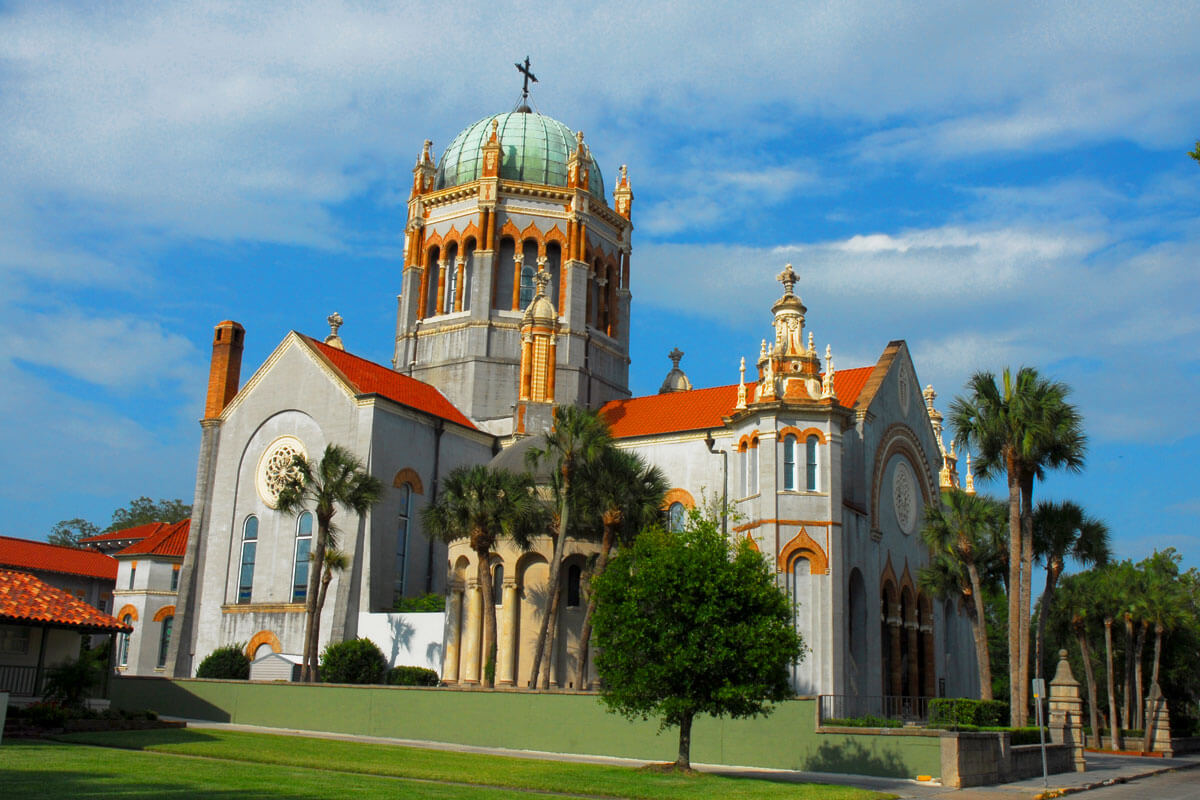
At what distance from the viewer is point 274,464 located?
47.7m

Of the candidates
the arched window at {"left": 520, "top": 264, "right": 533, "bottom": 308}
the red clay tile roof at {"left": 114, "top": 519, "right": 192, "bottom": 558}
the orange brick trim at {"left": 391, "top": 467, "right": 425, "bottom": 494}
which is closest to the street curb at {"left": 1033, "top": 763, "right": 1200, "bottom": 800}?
the orange brick trim at {"left": 391, "top": 467, "right": 425, "bottom": 494}

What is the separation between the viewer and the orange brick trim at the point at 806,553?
122ft

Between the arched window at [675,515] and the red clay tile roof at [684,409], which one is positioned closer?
the arched window at [675,515]

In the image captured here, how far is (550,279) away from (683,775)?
3455 centimetres

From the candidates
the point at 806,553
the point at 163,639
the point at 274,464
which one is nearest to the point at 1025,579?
the point at 806,553

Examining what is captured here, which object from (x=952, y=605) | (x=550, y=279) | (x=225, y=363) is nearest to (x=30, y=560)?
(x=225, y=363)

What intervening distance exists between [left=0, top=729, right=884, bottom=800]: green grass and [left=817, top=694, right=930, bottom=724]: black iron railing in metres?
9.41

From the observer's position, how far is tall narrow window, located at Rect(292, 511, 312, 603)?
1772 inches

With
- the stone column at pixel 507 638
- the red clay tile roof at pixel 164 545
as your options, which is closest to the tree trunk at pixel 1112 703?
the stone column at pixel 507 638

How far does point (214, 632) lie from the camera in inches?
1820

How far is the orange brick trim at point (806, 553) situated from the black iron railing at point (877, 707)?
4.26m

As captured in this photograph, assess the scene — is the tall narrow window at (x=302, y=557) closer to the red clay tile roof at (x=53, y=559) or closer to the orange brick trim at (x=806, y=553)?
the orange brick trim at (x=806, y=553)

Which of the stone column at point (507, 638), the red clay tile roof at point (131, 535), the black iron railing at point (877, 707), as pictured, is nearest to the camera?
the black iron railing at point (877, 707)

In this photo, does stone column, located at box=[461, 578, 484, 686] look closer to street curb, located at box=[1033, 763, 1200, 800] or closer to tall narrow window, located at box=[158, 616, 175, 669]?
street curb, located at box=[1033, 763, 1200, 800]
